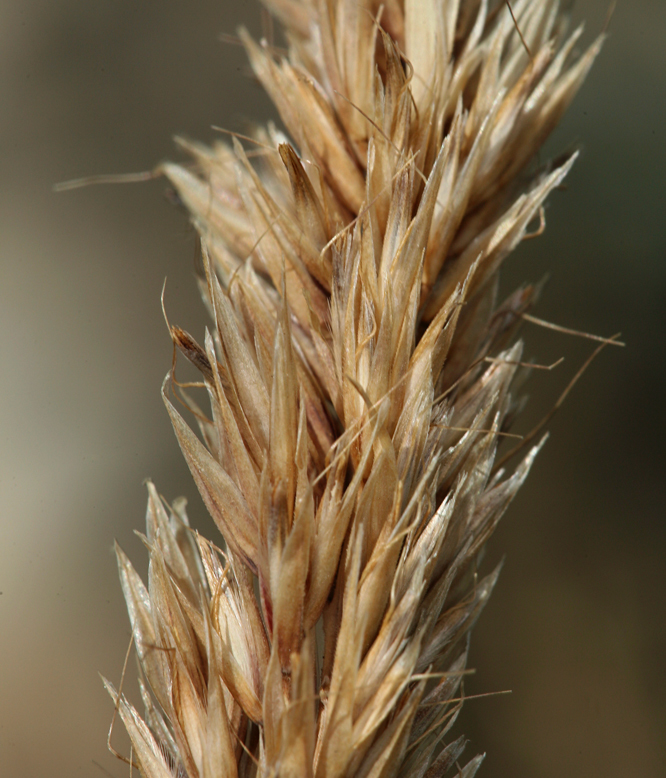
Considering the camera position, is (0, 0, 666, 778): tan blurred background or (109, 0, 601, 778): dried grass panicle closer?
(109, 0, 601, 778): dried grass panicle

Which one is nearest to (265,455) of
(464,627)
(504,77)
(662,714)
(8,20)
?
(464,627)

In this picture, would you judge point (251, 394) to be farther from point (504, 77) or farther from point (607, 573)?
point (607, 573)

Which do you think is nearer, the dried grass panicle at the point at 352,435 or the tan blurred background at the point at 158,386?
the dried grass panicle at the point at 352,435

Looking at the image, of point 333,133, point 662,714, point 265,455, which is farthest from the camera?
point 662,714

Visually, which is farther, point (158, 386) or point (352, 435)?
point (158, 386)
